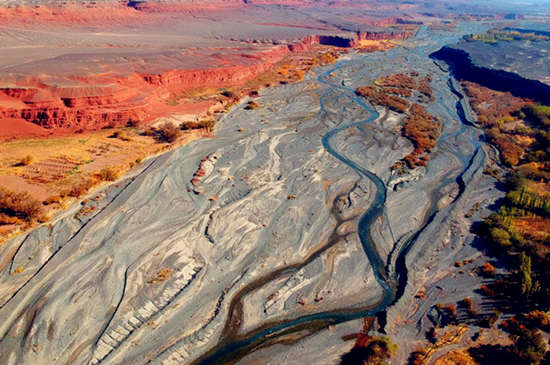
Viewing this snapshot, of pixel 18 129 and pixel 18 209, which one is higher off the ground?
pixel 18 129

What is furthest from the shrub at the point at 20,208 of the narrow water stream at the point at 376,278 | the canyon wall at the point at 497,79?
the canyon wall at the point at 497,79

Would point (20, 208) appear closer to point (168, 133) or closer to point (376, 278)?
point (168, 133)

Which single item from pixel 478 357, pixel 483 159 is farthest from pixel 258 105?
pixel 478 357

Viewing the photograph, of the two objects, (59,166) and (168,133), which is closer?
(59,166)

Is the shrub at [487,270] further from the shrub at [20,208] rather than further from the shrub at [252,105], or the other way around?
the shrub at [252,105]

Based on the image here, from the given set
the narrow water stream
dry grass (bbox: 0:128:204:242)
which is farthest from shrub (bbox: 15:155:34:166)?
the narrow water stream

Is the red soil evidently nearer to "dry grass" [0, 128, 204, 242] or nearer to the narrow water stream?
"dry grass" [0, 128, 204, 242]

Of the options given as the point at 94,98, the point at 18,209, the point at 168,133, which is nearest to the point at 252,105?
the point at 168,133

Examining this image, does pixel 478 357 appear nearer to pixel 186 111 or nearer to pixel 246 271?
pixel 246 271
